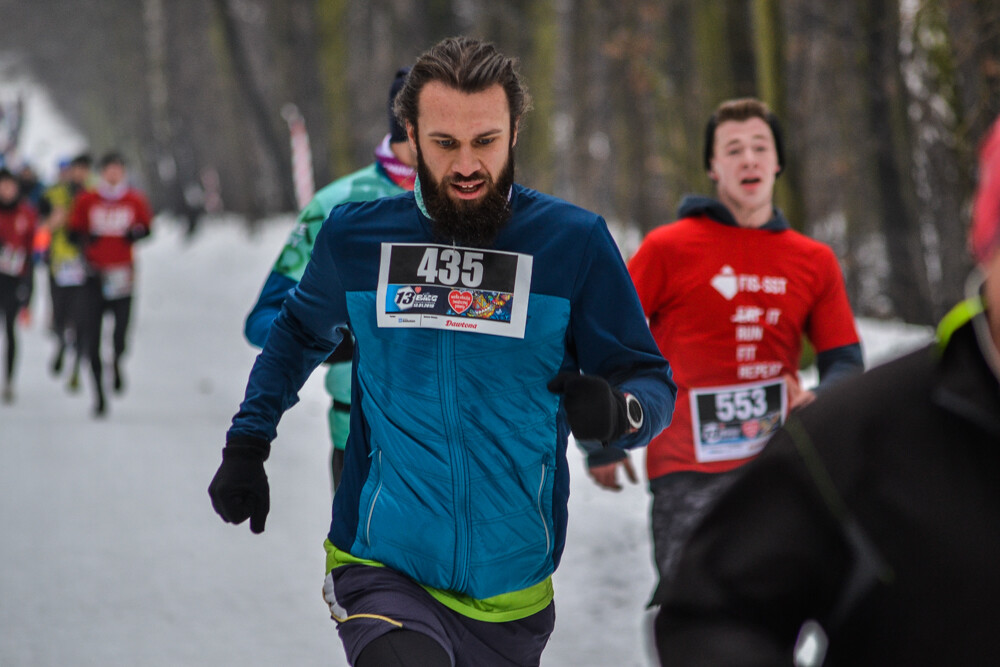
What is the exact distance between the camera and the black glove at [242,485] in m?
2.95

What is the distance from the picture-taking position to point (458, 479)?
284 cm

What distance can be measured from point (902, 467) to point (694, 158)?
47.4 ft

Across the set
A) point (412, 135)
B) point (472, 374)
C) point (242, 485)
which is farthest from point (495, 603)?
point (412, 135)

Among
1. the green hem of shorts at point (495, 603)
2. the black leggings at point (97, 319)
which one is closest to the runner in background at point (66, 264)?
the black leggings at point (97, 319)

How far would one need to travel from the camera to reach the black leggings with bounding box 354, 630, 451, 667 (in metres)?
2.69

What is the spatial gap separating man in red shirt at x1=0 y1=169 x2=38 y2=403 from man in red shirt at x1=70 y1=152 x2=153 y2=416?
4.60 feet

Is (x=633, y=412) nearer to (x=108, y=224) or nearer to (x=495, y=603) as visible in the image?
(x=495, y=603)

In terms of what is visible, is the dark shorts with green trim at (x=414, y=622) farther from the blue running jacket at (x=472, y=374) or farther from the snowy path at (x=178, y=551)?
the snowy path at (x=178, y=551)

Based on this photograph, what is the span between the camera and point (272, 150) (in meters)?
28.1

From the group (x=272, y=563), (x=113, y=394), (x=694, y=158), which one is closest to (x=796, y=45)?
(x=694, y=158)

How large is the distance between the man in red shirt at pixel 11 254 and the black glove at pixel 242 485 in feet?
32.2

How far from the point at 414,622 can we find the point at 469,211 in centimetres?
90

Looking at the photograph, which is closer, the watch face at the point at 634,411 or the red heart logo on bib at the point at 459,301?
the watch face at the point at 634,411

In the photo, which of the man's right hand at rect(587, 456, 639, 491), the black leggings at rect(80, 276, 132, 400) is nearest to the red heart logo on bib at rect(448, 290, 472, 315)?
the man's right hand at rect(587, 456, 639, 491)
